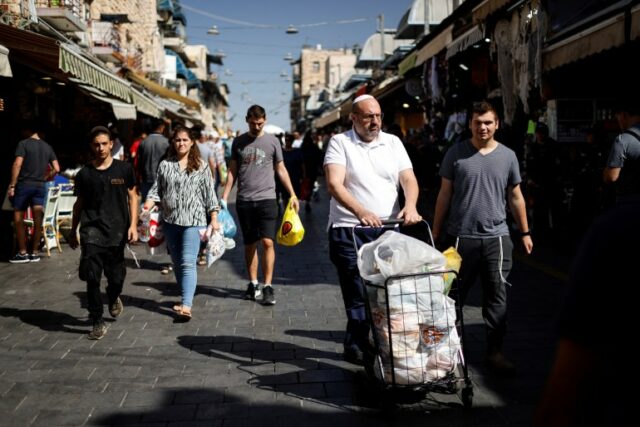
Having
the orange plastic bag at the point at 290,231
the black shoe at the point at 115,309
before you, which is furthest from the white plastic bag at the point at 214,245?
the black shoe at the point at 115,309

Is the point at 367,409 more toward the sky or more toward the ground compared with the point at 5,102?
more toward the ground

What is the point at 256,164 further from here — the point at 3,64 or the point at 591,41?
the point at 591,41

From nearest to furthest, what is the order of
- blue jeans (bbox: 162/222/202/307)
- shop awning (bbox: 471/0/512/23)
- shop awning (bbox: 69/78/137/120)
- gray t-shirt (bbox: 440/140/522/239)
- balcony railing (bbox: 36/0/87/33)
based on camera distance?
gray t-shirt (bbox: 440/140/522/239) < blue jeans (bbox: 162/222/202/307) < shop awning (bbox: 471/0/512/23) < shop awning (bbox: 69/78/137/120) < balcony railing (bbox: 36/0/87/33)

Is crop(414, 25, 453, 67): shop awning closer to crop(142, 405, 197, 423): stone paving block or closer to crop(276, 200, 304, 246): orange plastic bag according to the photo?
crop(276, 200, 304, 246): orange plastic bag

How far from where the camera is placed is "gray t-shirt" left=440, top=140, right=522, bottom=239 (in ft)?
14.8

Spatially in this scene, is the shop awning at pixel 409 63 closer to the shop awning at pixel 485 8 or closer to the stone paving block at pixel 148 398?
the shop awning at pixel 485 8

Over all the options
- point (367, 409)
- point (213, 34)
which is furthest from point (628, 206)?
point (213, 34)

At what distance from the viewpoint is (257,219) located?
669 centimetres

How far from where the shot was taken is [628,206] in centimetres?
140

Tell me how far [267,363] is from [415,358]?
146 cm

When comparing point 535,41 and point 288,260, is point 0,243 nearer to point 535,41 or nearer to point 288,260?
point 288,260

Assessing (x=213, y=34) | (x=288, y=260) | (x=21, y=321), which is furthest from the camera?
(x=213, y=34)

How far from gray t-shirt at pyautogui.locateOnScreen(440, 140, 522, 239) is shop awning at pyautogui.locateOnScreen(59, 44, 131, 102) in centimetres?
608

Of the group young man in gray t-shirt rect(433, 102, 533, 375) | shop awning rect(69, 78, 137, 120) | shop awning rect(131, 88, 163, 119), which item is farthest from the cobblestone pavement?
shop awning rect(131, 88, 163, 119)
